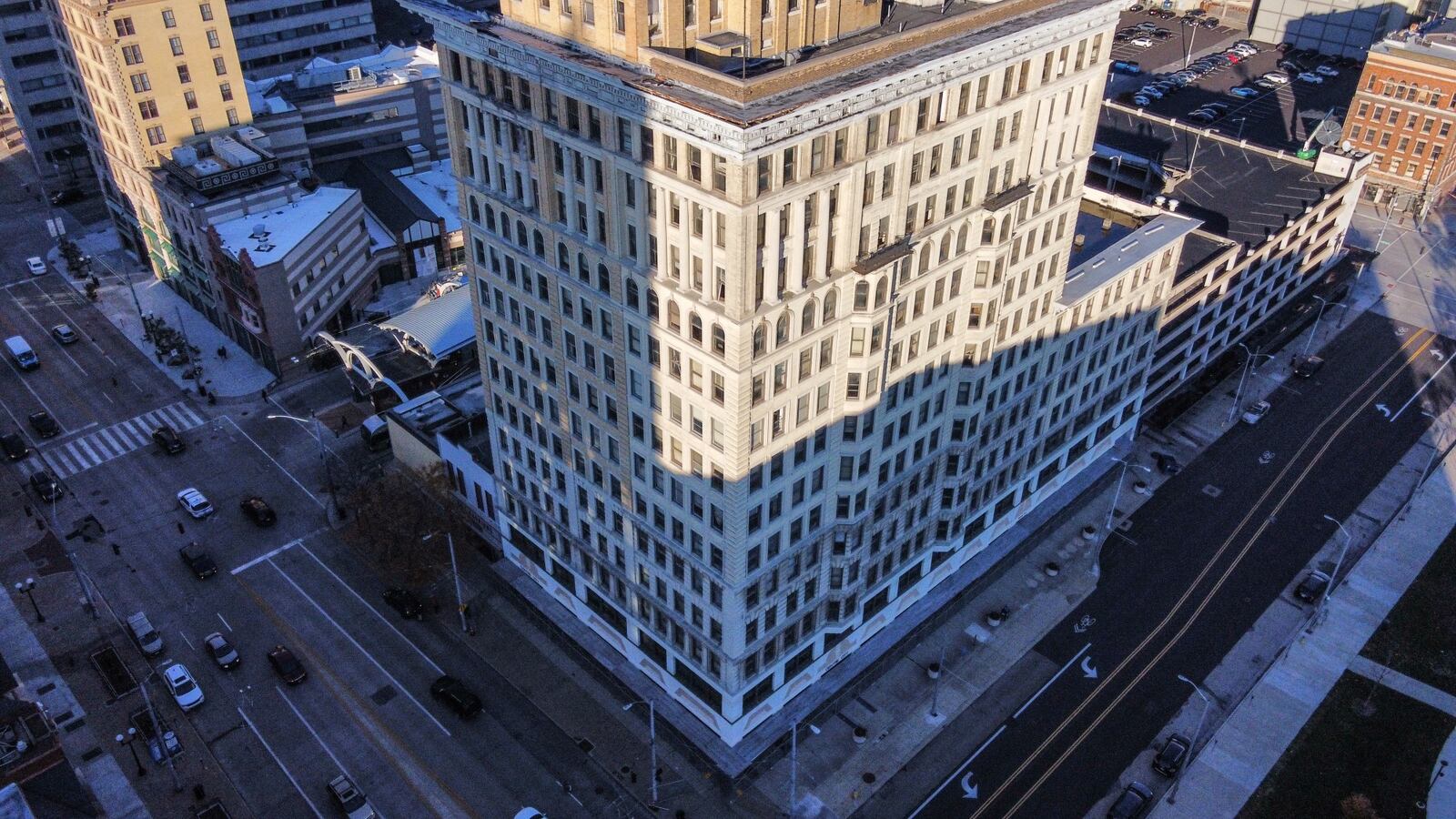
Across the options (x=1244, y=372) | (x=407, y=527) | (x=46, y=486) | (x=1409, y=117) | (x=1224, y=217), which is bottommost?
(x=46, y=486)

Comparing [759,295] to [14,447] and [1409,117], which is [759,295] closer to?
[14,447]

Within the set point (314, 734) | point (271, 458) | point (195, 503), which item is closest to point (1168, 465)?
point (314, 734)

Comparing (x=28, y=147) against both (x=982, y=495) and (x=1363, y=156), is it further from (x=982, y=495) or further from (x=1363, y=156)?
(x=1363, y=156)

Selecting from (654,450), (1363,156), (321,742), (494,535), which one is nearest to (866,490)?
(654,450)

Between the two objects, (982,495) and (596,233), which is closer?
(596,233)

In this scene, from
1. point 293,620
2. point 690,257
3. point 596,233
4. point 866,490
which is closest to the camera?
point 690,257

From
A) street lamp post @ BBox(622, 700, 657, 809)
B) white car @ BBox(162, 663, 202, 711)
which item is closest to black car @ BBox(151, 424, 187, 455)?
white car @ BBox(162, 663, 202, 711)

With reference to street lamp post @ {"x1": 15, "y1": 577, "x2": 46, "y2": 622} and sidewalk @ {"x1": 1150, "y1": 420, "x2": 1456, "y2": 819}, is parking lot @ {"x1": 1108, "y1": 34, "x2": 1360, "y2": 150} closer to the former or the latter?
sidewalk @ {"x1": 1150, "y1": 420, "x2": 1456, "y2": 819}
